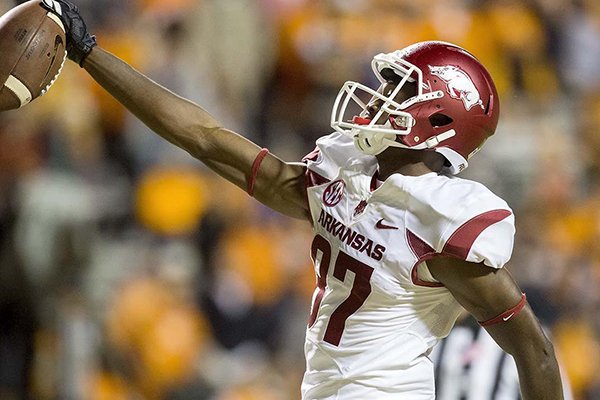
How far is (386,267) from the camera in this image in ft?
8.45

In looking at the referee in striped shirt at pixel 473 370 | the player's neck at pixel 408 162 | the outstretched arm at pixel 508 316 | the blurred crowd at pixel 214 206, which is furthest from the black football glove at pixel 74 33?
the blurred crowd at pixel 214 206

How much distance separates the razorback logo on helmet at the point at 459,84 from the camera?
104 inches

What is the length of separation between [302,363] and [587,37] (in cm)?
387

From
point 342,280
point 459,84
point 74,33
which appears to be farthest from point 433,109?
point 74,33

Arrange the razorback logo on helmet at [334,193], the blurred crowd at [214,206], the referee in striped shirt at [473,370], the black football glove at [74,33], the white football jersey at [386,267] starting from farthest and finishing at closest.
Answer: the blurred crowd at [214,206] < the referee in striped shirt at [473,370] < the black football glove at [74,33] < the razorback logo on helmet at [334,193] < the white football jersey at [386,267]

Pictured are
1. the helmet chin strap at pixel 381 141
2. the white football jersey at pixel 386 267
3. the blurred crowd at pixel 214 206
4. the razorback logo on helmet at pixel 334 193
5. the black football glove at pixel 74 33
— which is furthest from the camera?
the blurred crowd at pixel 214 206

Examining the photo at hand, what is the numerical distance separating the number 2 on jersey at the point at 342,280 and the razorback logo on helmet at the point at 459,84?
1.49 ft

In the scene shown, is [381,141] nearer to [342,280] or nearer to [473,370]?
[342,280]

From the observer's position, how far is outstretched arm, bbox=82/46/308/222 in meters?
2.90

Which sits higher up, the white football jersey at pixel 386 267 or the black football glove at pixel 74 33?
the black football glove at pixel 74 33

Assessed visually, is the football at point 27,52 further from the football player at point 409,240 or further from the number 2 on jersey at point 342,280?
the number 2 on jersey at point 342,280

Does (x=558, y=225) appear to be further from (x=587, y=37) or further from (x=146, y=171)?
(x=146, y=171)

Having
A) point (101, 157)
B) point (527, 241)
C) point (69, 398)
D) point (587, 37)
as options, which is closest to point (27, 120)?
point (101, 157)

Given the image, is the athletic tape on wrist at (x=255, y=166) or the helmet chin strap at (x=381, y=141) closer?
the helmet chin strap at (x=381, y=141)
